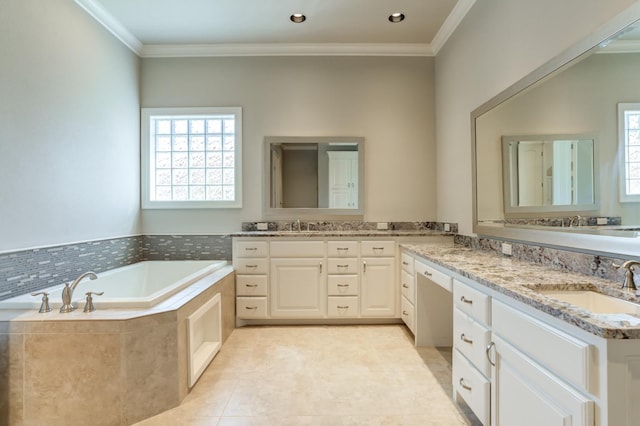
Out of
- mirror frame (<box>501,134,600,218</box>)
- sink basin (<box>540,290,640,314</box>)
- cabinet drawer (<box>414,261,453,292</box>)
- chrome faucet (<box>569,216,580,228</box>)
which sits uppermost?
mirror frame (<box>501,134,600,218</box>)

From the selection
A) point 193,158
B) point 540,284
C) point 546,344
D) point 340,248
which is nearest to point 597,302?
point 540,284

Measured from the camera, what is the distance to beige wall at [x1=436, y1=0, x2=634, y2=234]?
1.65m

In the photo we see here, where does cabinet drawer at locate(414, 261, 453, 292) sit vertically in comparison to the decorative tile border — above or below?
below

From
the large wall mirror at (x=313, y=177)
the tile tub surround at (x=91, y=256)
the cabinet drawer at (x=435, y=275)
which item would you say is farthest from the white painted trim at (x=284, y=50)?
the cabinet drawer at (x=435, y=275)

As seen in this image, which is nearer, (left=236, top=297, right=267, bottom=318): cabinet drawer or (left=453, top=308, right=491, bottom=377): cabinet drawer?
(left=453, top=308, right=491, bottom=377): cabinet drawer

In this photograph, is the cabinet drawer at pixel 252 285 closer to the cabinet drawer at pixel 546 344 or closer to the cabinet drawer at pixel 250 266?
the cabinet drawer at pixel 250 266

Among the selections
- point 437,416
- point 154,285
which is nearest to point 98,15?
point 154,285

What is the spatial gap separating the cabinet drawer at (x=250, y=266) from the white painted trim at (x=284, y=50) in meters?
2.25

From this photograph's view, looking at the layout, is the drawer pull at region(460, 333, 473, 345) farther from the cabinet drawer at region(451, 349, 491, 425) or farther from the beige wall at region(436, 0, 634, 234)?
the beige wall at region(436, 0, 634, 234)

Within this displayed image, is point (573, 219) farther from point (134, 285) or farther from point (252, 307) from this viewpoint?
point (134, 285)

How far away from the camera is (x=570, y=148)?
64.7 inches

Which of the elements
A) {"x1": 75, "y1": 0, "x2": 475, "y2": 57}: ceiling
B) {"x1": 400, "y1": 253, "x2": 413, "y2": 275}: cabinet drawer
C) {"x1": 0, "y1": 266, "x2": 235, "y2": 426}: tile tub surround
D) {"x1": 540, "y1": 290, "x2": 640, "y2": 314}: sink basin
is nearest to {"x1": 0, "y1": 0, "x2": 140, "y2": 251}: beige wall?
{"x1": 75, "y1": 0, "x2": 475, "y2": 57}: ceiling

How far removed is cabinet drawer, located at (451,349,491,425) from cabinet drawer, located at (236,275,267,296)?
1869mm

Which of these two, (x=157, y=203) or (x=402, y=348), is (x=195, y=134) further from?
(x=402, y=348)
